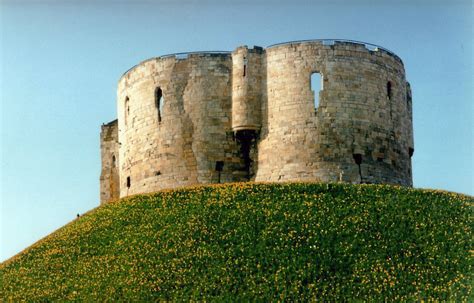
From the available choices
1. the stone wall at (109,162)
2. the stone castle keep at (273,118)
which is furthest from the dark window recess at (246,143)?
the stone wall at (109,162)

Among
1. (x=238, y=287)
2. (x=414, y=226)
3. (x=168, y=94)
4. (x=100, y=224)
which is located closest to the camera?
(x=238, y=287)

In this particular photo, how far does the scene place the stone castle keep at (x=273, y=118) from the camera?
44844 mm

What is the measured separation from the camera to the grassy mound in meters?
36.3

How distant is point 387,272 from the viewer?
3656cm

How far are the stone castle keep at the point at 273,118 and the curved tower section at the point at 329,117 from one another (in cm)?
4

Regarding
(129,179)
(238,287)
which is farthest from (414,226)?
(129,179)

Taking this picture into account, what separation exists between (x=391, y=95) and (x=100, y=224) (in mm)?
13466

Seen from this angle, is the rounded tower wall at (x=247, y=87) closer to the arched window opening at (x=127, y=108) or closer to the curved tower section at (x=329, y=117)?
the curved tower section at (x=329, y=117)

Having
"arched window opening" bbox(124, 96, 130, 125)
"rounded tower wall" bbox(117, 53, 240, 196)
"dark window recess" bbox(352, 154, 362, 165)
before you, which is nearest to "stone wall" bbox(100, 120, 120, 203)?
"arched window opening" bbox(124, 96, 130, 125)

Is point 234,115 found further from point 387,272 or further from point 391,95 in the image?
point 387,272

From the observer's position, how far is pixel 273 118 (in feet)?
149

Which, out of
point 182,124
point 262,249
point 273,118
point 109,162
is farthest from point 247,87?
point 109,162

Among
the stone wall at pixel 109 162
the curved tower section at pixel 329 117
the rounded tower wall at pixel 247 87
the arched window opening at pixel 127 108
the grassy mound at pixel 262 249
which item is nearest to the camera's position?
the grassy mound at pixel 262 249

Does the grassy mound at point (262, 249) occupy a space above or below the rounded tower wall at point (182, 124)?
below
